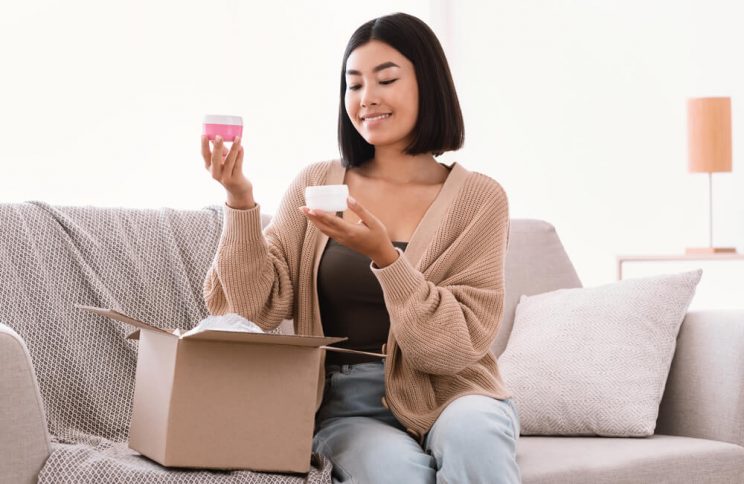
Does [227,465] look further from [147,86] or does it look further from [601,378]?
[147,86]

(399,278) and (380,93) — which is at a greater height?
(380,93)

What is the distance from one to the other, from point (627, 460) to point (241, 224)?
33.8 inches

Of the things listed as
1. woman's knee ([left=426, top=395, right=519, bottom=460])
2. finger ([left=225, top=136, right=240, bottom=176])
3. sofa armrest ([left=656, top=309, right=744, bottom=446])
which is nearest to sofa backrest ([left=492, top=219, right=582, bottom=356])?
sofa armrest ([left=656, top=309, right=744, bottom=446])

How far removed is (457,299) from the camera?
1.79 metres

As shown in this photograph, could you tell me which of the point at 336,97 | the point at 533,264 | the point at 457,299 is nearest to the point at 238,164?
the point at 457,299

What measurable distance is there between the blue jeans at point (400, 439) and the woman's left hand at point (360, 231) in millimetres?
251

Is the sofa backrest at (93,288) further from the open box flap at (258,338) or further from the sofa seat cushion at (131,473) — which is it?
the open box flap at (258,338)

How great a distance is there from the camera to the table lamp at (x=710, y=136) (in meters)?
3.36

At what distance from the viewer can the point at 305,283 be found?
73.7 inches

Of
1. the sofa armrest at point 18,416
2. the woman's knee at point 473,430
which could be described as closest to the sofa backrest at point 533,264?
the woman's knee at point 473,430

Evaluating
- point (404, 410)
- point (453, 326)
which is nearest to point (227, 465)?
point (404, 410)

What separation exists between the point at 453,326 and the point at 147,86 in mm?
1882

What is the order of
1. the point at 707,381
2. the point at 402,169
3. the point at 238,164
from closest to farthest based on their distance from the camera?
the point at 238,164, the point at 402,169, the point at 707,381

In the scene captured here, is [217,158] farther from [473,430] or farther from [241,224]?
[473,430]
